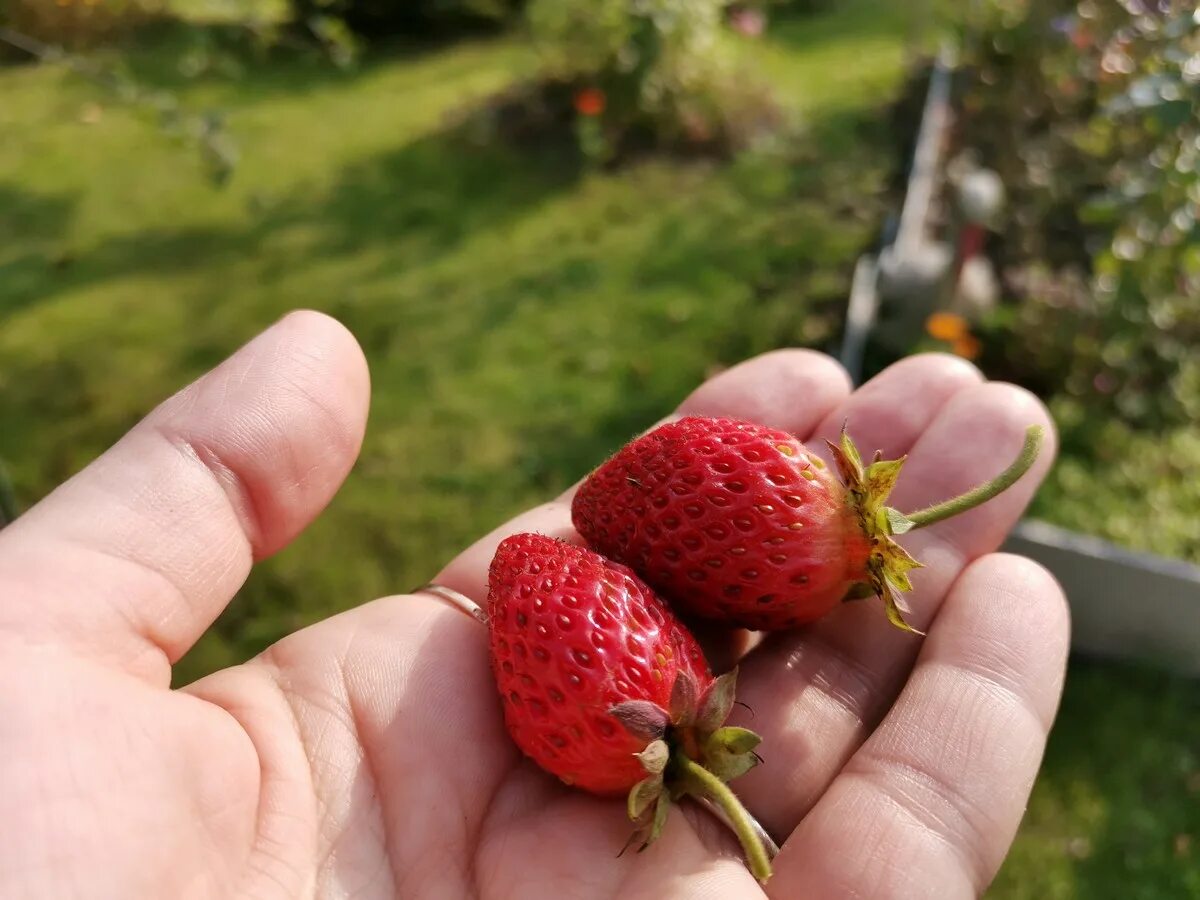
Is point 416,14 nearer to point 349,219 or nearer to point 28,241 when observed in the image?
point 349,219

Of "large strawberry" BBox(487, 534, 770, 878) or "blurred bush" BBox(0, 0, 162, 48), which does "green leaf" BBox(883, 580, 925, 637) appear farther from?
"blurred bush" BBox(0, 0, 162, 48)

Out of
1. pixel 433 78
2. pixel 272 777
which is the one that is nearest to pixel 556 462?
pixel 272 777

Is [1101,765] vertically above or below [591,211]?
below

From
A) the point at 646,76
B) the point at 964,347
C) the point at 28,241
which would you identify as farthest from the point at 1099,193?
the point at 28,241

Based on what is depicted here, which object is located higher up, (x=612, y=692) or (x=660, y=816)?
(x=612, y=692)

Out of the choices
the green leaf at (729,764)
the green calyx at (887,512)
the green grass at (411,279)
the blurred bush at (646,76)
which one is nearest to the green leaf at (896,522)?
the green calyx at (887,512)

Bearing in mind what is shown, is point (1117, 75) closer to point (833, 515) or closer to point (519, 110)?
point (833, 515)
